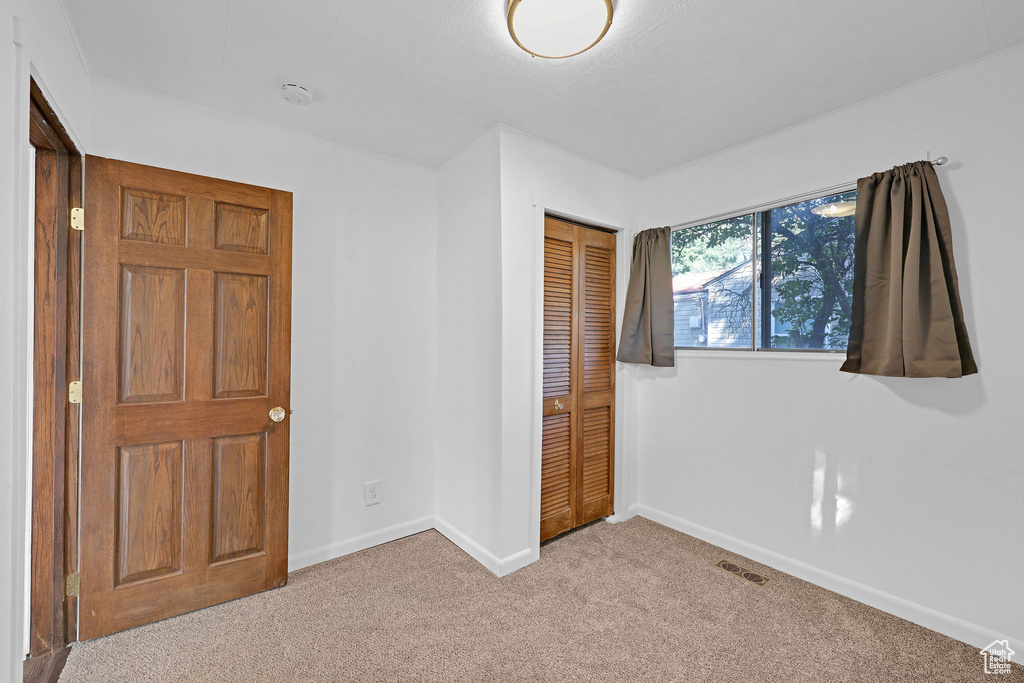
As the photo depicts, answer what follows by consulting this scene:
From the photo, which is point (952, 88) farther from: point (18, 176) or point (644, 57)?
point (18, 176)

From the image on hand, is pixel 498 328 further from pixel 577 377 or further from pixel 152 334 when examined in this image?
pixel 152 334

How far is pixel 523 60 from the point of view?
197cm

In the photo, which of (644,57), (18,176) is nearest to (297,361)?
(18,176)

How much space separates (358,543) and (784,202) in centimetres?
316

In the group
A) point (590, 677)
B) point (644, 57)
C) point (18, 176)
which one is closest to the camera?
point (18, 176)

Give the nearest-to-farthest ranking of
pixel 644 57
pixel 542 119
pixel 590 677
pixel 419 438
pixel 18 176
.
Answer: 1. pixel 18 176
2. pixel 590 677
3. pixel 644 57
4. pixel 542 119
5. pixel 419 438

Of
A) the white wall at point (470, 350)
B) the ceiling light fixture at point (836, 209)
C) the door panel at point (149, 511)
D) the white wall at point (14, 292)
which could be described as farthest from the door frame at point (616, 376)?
the white wall at point (14, 292)

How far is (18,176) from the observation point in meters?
1.28

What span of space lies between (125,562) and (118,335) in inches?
39.1

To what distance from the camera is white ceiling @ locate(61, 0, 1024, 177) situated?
168cm

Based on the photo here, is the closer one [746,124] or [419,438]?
[746,124]

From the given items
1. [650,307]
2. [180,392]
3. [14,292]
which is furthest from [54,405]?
[650,307]

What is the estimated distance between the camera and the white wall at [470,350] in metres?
2.61

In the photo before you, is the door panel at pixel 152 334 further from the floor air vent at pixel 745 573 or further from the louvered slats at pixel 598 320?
the floor air vent at pixel 745 573
